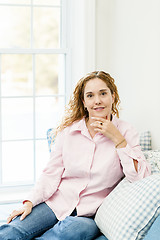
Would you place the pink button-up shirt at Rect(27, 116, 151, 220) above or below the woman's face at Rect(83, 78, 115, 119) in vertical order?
below

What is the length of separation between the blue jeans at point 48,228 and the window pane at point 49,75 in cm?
133

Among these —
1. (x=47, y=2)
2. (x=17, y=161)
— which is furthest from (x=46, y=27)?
(x=17, y=161)

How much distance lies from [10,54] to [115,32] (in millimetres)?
869

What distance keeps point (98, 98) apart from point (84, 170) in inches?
16.7

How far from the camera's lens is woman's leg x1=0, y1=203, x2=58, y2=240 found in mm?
1882

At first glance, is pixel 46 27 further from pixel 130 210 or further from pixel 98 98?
pixel 130 210

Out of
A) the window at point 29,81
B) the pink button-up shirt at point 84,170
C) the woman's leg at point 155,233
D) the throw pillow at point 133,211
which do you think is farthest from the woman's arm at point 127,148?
the window at point 29,81

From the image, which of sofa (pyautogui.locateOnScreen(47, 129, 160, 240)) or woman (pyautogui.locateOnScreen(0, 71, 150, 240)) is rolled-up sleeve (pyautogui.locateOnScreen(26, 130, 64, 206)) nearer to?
woman (pyautogui.locateOnScreen(0, 71, 150, 240))

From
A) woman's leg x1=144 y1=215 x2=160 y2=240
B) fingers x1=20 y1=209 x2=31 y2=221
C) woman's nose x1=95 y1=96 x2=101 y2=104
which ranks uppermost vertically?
woman's nose x1=95 y1=96 x2=101 y2=104

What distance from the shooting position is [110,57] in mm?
2953

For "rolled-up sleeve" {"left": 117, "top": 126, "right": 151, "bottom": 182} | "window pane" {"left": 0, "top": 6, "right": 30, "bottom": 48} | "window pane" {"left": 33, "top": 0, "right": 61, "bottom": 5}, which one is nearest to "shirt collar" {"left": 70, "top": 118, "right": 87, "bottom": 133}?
"rolled-up sleeve" {"left": 117, "top": 126, "right": 151, "bottom": 182}

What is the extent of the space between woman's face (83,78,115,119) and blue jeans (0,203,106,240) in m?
0.61

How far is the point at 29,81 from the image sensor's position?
312 cm

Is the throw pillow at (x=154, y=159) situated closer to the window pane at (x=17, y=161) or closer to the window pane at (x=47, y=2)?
the window pane at (x=17, y=161)
